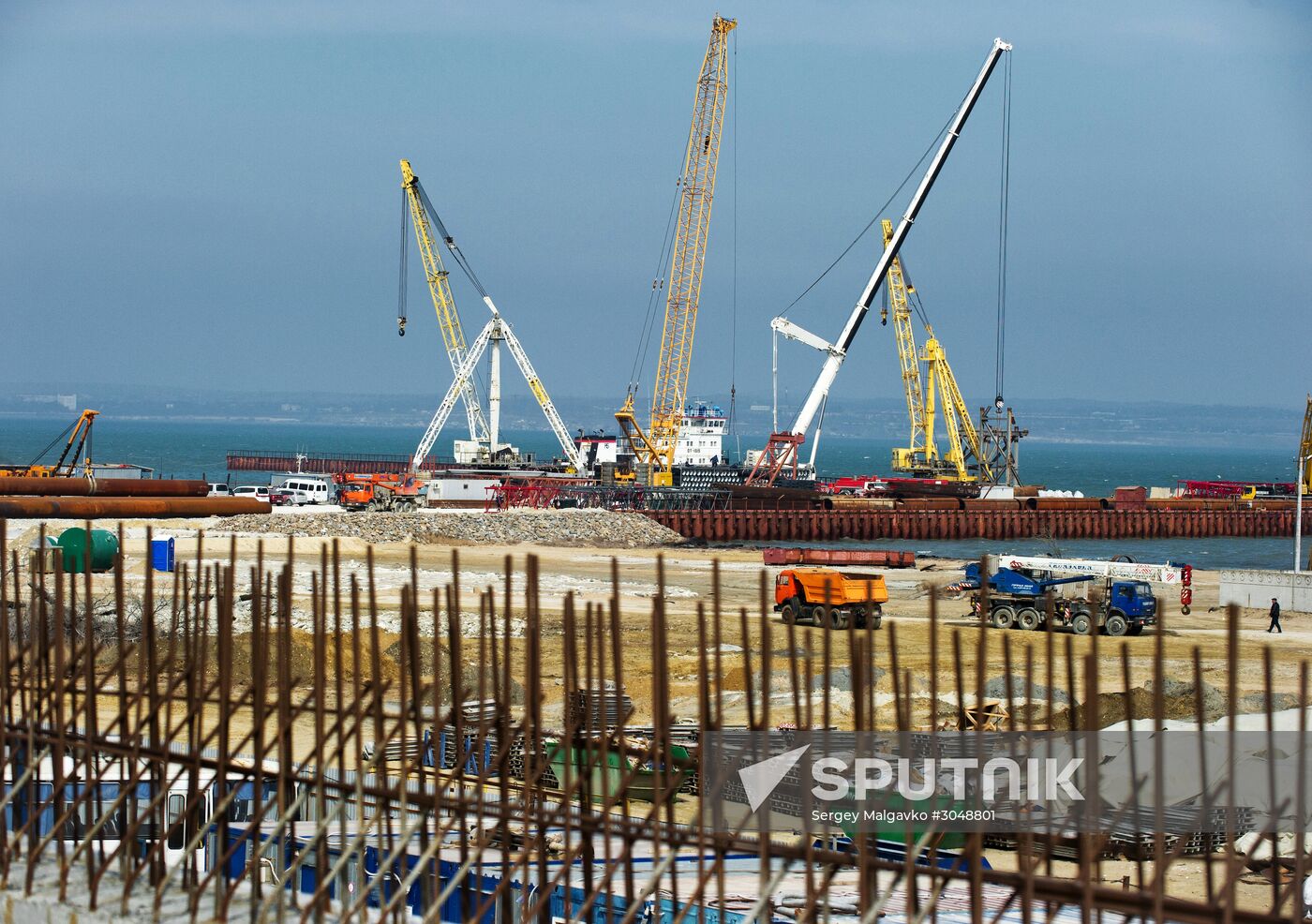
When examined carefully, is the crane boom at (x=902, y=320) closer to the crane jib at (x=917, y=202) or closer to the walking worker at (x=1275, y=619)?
the crane jib at (x=917, y=202)

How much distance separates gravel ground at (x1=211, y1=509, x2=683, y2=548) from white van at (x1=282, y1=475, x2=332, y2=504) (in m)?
9.30

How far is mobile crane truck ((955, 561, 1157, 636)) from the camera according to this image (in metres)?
34.4

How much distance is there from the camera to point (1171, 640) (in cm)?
3478

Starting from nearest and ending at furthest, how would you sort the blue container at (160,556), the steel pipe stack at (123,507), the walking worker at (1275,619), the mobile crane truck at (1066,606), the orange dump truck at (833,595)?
the orange dump truck at (833,595), the mobile crane truck at (1066,606), the walking worker at (1275,619), the blue container at (160,556), the steel pipe stack at (123,507)

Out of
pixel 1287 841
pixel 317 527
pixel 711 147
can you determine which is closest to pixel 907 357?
pixel 711 147

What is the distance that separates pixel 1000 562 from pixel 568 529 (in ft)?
100

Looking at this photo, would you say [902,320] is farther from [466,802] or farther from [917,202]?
[466,802]

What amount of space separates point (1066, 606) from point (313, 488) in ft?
152

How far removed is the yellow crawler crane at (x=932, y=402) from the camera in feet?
362

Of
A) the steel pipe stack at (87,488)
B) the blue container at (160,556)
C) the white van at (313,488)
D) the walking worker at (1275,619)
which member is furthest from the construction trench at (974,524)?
the walking worker at (1275,619)

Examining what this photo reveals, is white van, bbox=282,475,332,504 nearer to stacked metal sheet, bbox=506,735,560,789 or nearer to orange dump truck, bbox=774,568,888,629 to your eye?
orange dump truck, bbox=774,568,888,629

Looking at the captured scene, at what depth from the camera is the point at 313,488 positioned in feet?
236

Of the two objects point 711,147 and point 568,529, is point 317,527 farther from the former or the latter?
point 711,147

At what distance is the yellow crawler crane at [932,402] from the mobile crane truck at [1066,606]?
71.5 meters
